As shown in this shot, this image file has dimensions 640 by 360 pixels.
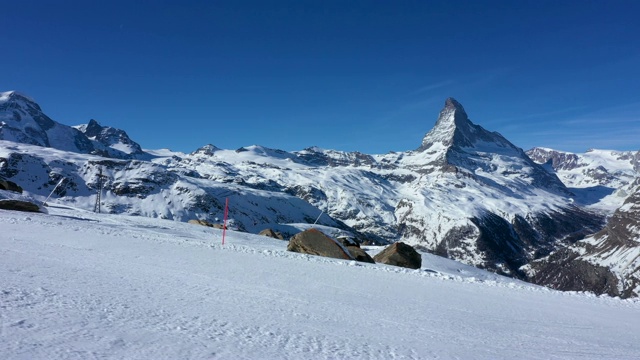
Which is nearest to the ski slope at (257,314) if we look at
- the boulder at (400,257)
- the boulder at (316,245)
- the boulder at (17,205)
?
the boulder at (316,245)

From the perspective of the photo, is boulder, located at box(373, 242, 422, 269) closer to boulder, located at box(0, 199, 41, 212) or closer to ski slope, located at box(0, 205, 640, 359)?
ski slope, located at box(0, 205, 640, 359)

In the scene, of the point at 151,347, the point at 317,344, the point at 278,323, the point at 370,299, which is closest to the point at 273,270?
the point at 370,299

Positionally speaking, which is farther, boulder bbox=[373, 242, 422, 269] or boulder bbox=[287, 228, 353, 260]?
boulder bbox=[373, 242, 422, 269]

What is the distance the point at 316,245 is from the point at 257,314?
22.4 metres

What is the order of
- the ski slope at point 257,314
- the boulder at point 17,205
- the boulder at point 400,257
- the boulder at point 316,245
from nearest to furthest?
the ski slope at point 257,314
the boulder at point 316,245
the boulder at point 400,257
the boulder at point 17,205

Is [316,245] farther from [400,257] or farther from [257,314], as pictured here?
[257,314]

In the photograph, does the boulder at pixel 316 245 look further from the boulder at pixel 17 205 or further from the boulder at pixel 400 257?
the boulder at pixel 17 205

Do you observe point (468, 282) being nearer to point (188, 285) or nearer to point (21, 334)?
point (188, 285)

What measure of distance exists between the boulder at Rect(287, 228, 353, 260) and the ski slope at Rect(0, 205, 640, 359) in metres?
12.0

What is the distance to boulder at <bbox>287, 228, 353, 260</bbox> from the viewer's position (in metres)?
31.6

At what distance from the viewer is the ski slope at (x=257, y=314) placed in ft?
23.3

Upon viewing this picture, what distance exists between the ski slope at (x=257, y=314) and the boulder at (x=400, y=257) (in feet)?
45.9

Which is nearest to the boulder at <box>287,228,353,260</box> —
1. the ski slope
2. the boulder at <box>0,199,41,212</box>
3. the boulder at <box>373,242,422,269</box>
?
the boulder at <box>373,242,422,269</box>

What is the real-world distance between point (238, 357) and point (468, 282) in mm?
17708
